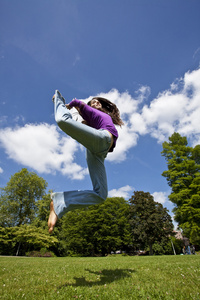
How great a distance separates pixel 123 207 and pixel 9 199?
22.5 m

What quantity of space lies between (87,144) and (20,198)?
3620 centimetres

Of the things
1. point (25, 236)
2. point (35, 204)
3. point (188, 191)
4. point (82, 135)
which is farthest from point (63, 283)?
point (35, 204)

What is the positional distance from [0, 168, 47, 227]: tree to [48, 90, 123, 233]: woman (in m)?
33.9

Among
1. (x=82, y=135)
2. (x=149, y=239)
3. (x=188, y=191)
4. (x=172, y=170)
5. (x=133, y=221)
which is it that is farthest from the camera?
(x=133, y=221)

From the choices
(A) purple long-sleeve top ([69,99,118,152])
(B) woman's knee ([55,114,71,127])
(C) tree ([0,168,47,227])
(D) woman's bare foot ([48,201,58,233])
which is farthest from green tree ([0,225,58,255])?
(B) woman's knee ([55,114,71,127])

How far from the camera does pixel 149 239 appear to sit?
97.4ft

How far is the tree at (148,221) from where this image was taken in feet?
98.0

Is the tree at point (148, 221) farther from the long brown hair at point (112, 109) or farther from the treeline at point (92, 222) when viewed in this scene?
the long brown hair at point (112, 109)

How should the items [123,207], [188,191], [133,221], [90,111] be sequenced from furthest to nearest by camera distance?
[123,207] < [133,221] < [188,191] < [90,111]

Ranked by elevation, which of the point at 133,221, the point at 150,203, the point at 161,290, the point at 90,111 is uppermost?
the point at 150,203

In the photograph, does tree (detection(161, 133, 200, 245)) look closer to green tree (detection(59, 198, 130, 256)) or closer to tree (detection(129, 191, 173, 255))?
tree (detection(129, 191, 173, 255))

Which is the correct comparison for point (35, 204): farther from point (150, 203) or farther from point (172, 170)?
point (172, 170)

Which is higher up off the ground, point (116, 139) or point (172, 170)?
point (172, 170)

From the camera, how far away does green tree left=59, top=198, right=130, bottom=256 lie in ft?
106
